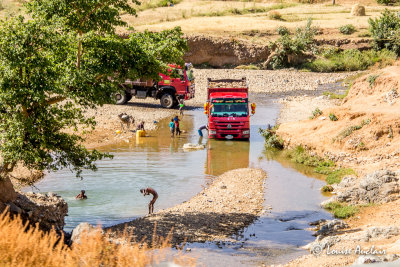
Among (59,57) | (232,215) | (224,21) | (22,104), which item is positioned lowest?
(232,215)

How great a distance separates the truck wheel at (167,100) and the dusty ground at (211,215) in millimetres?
17249

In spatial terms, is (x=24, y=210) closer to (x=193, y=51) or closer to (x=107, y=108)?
(x=107, y=108)

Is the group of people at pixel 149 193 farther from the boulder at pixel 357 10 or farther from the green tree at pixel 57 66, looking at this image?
the boulder at pixel 357 10

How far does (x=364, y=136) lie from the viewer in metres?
26.1

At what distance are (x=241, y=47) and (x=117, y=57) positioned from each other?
45.7 metres

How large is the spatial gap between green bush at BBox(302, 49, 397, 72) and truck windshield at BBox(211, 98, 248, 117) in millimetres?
30818

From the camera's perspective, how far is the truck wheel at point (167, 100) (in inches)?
1580

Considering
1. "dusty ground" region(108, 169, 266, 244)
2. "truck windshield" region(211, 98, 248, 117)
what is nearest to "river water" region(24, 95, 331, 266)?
"dusty ground" region(108, 169, 266, 244)

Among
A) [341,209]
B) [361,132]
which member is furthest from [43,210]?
[361,132]

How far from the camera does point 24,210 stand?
15.9 m

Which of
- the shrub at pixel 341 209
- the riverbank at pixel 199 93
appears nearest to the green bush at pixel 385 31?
the riverbank at pixel 199 93

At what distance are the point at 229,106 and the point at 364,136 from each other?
8.06m

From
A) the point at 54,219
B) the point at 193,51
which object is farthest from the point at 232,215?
the point at 193,51

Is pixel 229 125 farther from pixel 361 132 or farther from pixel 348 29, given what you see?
pixel 348 29
